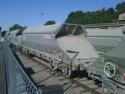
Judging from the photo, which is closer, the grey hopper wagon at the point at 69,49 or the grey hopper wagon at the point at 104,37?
the grey hopper wagon at the point at 104,37

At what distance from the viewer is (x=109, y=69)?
32.6 feet

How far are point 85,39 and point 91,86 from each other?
3812mm

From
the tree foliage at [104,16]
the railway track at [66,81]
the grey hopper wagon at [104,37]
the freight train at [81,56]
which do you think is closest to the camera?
the freight train at [81,56]

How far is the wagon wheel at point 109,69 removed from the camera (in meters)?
9.74

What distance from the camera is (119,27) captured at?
12305 millimetres

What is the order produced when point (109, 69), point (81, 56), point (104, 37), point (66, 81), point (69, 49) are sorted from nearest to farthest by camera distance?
point (109, 69), point (104, 37), point (66, 81), point (81, 56), point (69, 49)

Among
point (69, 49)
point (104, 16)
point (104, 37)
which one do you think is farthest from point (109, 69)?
point (104, 16)

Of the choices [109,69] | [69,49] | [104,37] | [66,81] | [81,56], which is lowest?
[66,81]

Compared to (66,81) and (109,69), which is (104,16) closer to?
(66,81)

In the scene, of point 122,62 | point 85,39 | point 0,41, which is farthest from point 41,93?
point 0,41

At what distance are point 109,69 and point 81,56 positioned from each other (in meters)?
4.93

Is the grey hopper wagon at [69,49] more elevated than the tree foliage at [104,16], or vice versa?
the tree foliage at [104,16]

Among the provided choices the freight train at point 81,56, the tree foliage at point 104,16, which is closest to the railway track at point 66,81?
the freight train at point 81,56

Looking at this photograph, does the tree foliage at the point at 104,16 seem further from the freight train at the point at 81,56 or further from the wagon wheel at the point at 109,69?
the wagon wheel at the point at 109,69
